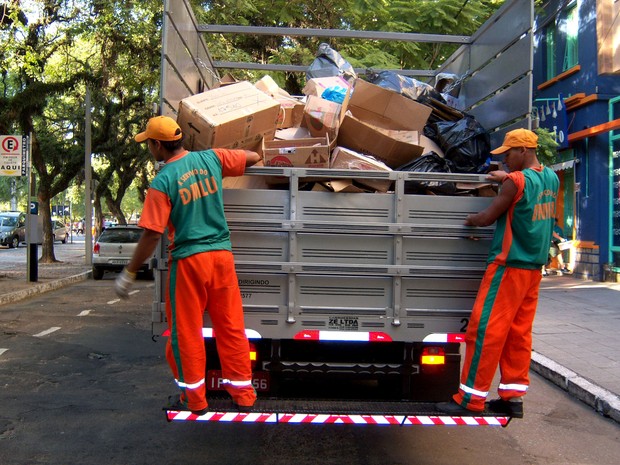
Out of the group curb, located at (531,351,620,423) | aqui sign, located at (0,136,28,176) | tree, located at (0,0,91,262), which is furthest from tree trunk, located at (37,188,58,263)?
curb, located at (531,351,620,423)

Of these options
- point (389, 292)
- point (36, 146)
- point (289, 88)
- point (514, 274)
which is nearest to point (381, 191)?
point (389, 292)

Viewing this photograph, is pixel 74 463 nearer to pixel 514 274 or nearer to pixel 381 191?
pixel 381 191

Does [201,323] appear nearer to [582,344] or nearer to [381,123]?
[381,123]

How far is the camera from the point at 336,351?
154 inches

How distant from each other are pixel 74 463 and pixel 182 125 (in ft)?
7.86

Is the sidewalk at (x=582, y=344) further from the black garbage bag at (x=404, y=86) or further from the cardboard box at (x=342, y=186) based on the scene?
the cardboard box at (x=342, y=186)

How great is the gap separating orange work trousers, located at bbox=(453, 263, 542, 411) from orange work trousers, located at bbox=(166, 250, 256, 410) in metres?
1.30

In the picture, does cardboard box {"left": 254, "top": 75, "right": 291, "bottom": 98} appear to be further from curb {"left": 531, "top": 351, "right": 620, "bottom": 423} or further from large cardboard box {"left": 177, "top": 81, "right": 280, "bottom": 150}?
curb {"left": 531, "top": 351, "right": 620, "bottom": 423}

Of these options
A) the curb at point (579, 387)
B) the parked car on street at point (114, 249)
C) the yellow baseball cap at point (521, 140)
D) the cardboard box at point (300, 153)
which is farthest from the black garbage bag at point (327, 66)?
the parked car on street at point (114, 249)

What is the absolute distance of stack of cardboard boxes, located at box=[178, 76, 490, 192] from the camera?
13.1ft

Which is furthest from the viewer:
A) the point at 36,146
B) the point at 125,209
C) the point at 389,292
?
the point at 125,209

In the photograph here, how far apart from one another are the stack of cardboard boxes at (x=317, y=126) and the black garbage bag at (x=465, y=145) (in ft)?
0.38

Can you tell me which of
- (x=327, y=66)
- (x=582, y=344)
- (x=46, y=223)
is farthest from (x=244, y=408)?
(x=46, y=223)

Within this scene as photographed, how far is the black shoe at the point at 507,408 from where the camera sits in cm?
347
